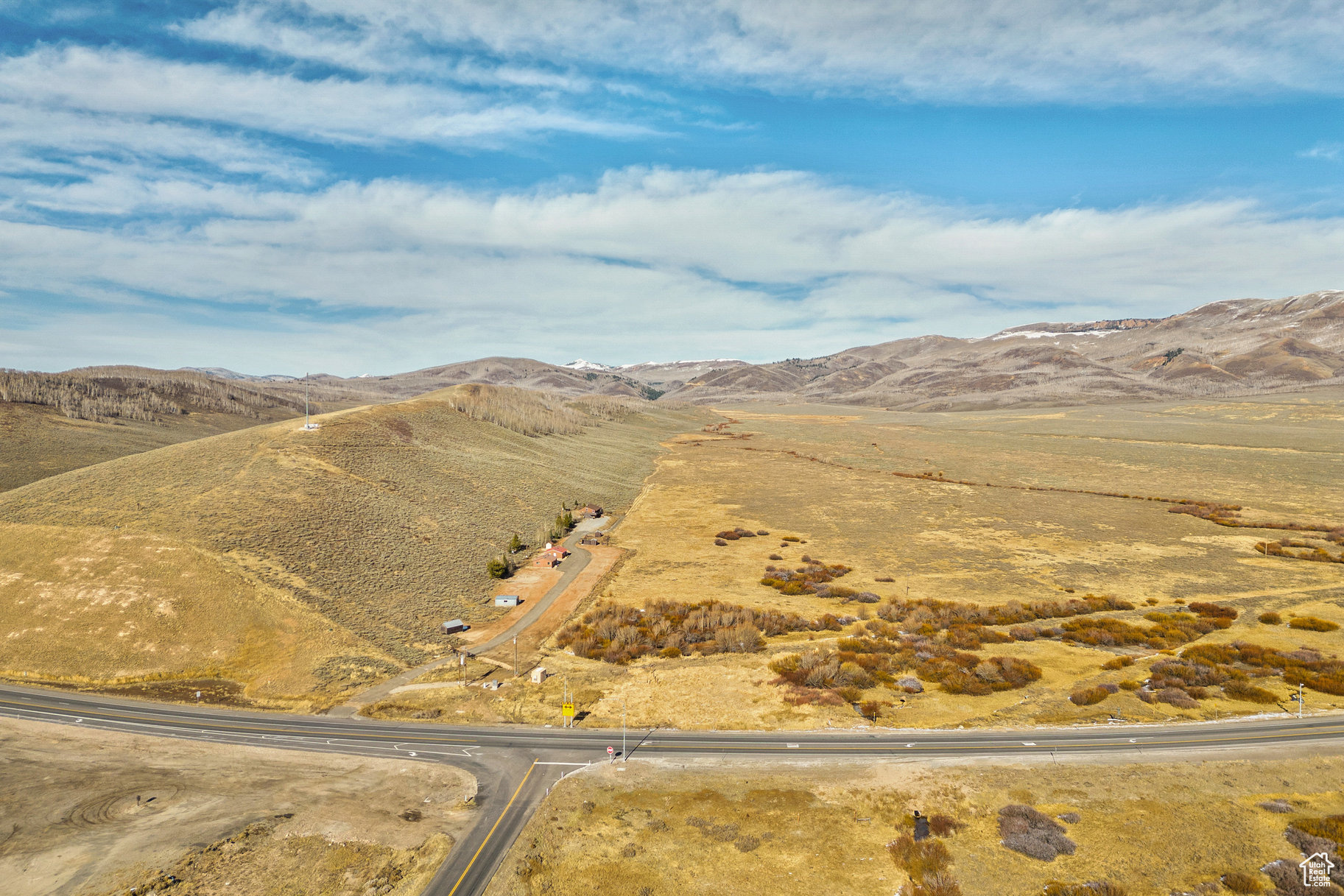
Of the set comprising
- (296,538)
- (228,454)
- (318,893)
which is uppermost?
(228,454)

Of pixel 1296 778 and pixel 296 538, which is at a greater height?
pixel 296 538

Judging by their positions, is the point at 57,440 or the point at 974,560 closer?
the point at 974,560

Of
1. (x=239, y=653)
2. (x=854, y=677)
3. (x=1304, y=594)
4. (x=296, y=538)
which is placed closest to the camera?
(x=854, y=677)

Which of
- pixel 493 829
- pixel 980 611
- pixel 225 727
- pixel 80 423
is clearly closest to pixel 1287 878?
pixel 980 611

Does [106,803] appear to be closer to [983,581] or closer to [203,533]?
[203,533]

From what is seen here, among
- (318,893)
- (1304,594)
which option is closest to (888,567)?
(1304,594)

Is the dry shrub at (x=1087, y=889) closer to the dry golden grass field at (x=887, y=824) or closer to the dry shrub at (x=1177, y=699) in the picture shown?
the dry golden grass field at (x=887, y=824)

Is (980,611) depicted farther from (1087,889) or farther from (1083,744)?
(1087,889)

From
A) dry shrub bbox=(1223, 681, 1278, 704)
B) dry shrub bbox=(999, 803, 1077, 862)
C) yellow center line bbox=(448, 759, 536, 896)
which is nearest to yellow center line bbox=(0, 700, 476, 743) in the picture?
yellow center line bbox=(448, 759, 536, 896)
